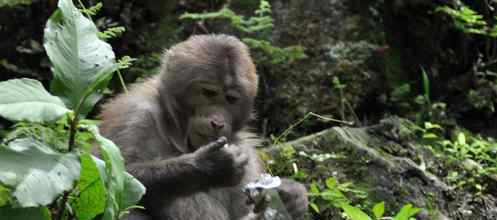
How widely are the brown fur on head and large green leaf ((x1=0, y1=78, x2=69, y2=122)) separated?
219 cm

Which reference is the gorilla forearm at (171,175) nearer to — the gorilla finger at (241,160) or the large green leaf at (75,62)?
the gorilla finger at (241,160)

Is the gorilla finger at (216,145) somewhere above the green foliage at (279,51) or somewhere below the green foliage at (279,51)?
above

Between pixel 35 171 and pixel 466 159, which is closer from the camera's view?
pixel 35 171

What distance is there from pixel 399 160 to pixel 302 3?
4.05m

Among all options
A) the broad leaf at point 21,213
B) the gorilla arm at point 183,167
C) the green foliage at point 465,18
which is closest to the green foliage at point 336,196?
the gorilla arm at point 183,167

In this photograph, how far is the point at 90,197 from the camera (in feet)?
13.5

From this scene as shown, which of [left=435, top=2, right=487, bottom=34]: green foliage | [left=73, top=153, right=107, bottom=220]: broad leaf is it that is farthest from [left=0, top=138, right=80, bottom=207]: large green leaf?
[left=435, top=2, right=487, bottom=34]: green foliage

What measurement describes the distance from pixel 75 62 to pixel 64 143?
38cm

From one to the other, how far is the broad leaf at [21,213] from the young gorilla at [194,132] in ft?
5.31

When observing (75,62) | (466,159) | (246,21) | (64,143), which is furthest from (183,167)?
(246,21)

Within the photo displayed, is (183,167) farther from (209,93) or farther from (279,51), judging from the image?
(279,51)

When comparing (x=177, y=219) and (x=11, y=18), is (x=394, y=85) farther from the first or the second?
(x=177, y=219)

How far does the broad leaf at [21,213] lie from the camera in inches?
145

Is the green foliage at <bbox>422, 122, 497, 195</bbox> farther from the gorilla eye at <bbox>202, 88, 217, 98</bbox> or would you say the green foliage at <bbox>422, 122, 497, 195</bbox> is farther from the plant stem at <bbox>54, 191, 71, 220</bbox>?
the plant stem at <bbox>54, 191, 71, 220</bbox>
